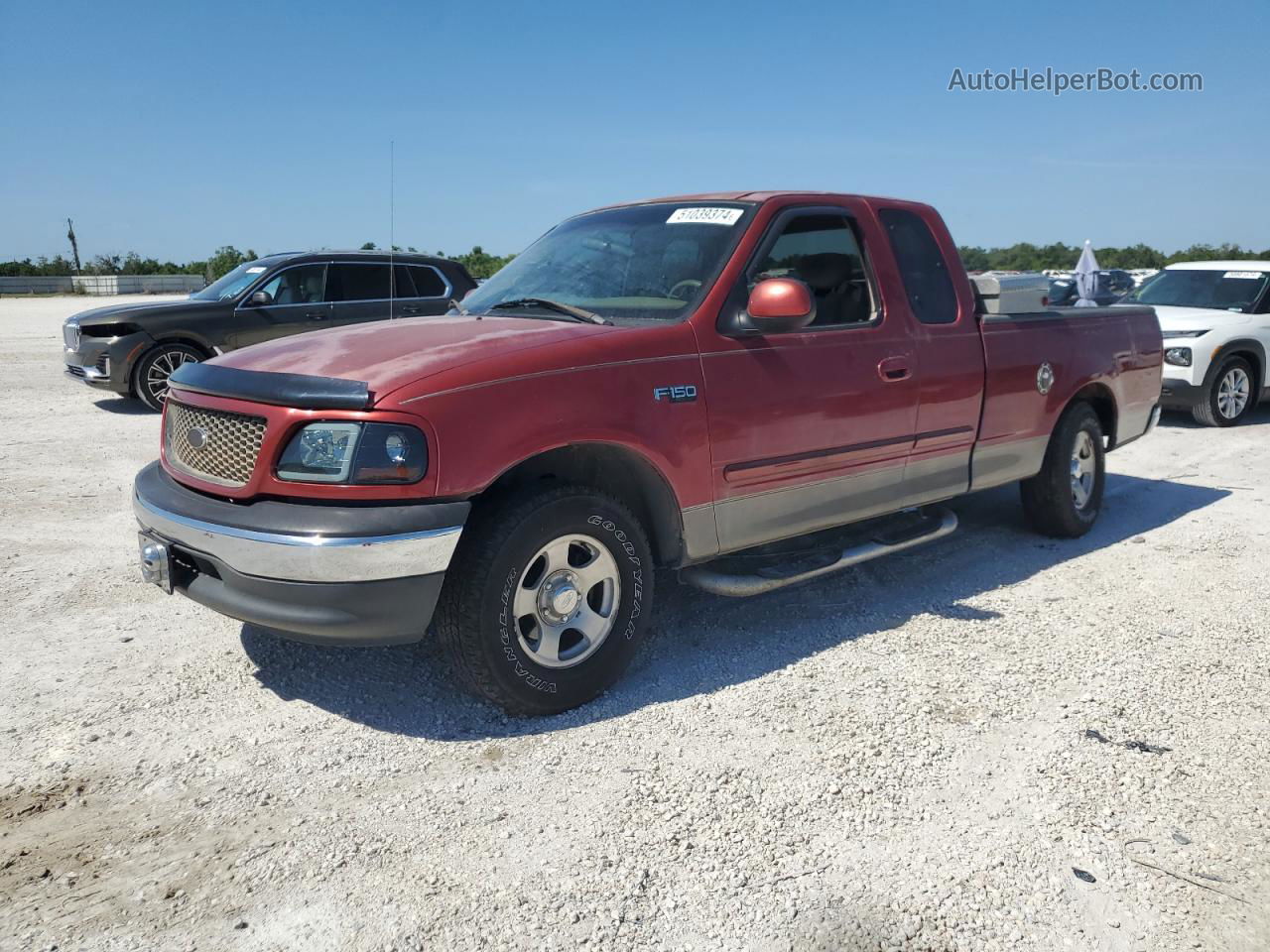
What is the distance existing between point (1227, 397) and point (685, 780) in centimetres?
949

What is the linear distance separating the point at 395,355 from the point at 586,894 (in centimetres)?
188

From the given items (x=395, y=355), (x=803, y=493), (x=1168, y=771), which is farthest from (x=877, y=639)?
(x=395, y=355)

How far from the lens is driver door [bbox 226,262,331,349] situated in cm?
1125

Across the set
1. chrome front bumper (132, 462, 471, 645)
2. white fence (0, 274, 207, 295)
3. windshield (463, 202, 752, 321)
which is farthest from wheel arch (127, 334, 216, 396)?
white fence (0, 274, 207, 295)

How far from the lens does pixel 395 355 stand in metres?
3.51

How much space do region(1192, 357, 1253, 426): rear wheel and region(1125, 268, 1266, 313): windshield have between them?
2.33 ft

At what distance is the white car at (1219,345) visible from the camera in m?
10.1

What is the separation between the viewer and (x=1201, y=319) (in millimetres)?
10406

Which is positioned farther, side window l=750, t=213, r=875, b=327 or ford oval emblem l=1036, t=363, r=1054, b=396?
ford oval emblem l=1036, t=363, r=1054, b=396

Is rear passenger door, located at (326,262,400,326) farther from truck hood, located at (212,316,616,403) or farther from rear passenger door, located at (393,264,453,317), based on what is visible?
truck hood, located at (212,316,616,403)

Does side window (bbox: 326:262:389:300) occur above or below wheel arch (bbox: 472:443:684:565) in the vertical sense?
above

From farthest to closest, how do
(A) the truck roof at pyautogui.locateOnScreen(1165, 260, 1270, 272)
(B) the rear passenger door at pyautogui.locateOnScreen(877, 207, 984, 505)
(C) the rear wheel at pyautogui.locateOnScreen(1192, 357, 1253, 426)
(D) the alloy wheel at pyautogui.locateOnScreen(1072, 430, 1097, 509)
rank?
(A) the truck roof at pyautogui.locateOnScreen(1165, 260, 1270, 272) → (C) the rear wheel at pyautogui.locateOnScreen(1192, 357, 1253, 426) → (D) the alloy wheel at pyautogui.locateOnScreen(1072, 430, 1097, 509) → (B) the rear passenger door at pyautogui.locateOnScreen(877, 207, 984, 505)

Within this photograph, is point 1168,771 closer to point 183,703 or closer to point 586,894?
point 586,894

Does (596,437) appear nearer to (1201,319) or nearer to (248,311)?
(248,311)
